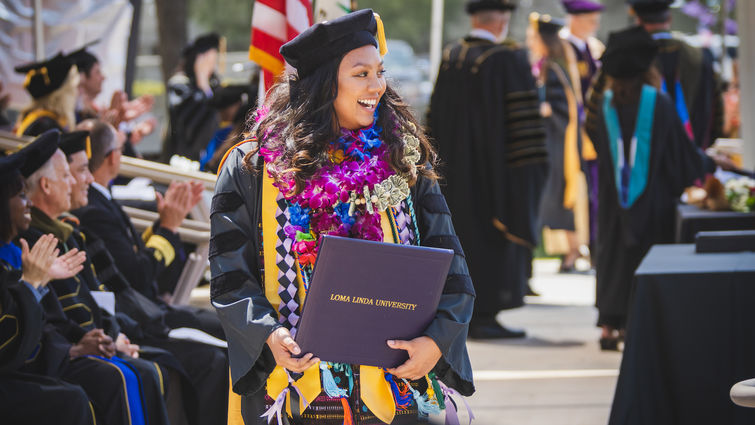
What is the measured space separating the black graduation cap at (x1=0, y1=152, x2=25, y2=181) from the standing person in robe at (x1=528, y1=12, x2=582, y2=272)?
710 centimetres

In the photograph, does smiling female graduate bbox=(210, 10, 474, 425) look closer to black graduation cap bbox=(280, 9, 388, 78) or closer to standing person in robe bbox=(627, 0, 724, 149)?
black graduation cap bbox=(280, 9, 388, 78)

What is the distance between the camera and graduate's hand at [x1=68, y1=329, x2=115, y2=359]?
4180 mm

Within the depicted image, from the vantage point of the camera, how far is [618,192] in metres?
7.19

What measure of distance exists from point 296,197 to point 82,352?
5.41 ft

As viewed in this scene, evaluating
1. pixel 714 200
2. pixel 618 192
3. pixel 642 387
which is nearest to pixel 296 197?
pixel 642 387

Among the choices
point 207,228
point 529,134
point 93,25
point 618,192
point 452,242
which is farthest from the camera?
point 93,25

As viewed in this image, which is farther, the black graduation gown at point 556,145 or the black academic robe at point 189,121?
the black graduation gown at point 556,145

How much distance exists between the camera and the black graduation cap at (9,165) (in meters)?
4.02

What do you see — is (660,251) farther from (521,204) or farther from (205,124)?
(205,124)

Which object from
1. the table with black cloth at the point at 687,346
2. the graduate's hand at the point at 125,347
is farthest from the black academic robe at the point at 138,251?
the table with black cloth at the point at 687,346

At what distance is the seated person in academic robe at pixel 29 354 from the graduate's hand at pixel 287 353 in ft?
4.43

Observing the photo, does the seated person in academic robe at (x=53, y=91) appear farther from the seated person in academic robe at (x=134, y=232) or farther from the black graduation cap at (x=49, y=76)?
the seated person in academic robe at (x=134, y=232)

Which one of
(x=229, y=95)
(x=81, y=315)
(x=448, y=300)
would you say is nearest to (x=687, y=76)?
(x=229, y=95)

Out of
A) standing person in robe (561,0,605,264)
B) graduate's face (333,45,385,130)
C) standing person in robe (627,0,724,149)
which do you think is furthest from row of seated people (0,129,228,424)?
standing person in robe (561,0,605,264)
